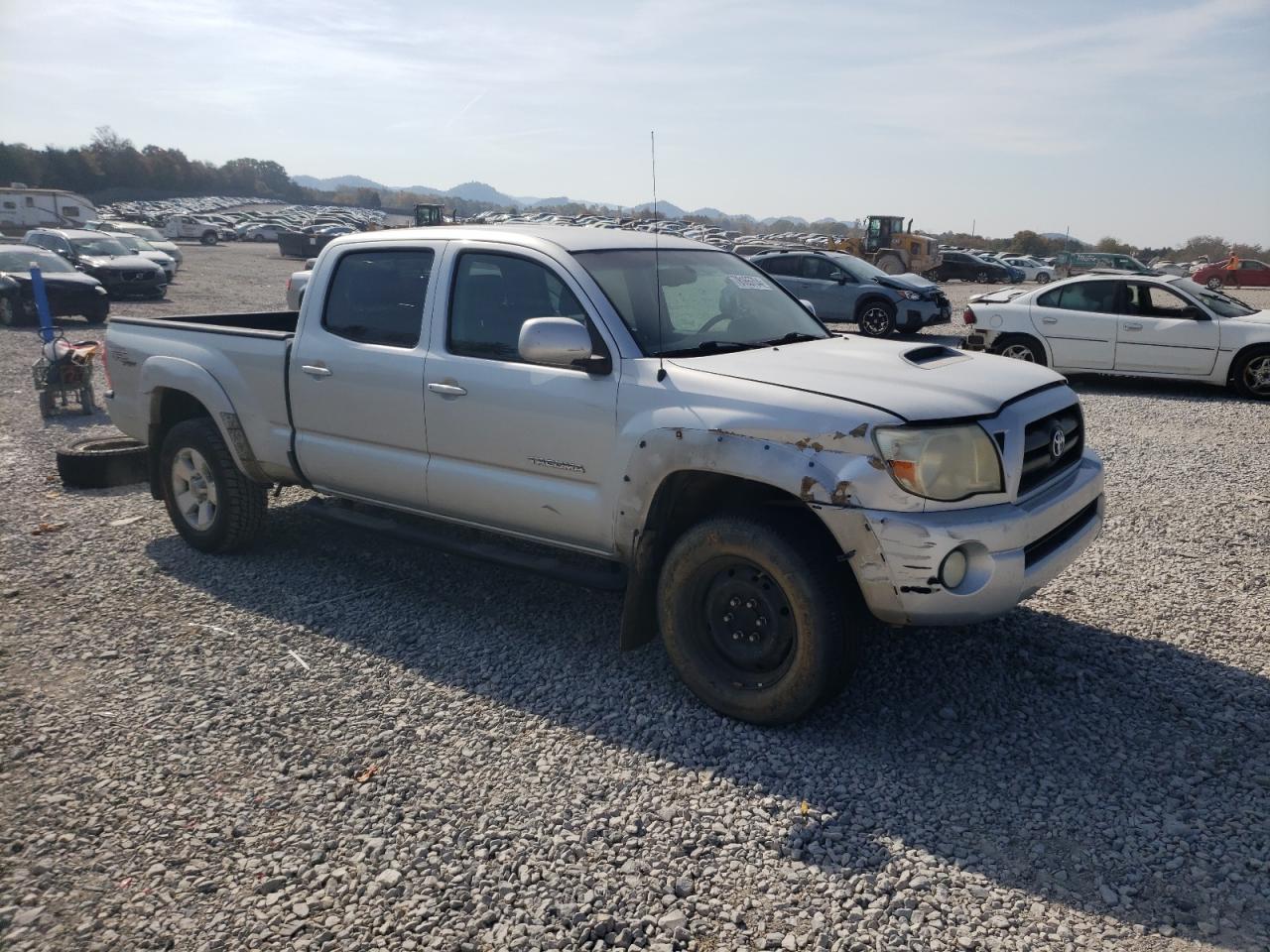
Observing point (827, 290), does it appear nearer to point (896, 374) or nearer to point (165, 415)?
point (165, 415)

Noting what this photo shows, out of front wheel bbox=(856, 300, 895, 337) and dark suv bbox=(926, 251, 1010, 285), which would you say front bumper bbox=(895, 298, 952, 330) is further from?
dark suv bbox=(926, 251, 1010, 285)

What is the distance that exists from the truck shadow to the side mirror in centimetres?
146

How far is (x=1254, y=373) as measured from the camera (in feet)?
37.2

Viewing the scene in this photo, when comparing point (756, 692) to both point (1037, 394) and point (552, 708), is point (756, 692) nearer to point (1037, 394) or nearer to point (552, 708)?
point (552, 708)

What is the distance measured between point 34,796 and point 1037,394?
13.5 ft

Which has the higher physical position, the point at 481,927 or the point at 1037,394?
the point at 1037,394

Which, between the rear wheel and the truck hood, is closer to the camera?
the truck hood

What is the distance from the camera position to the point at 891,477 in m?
3.40

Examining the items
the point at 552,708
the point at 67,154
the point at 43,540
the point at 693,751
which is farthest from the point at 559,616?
the point at 67,154

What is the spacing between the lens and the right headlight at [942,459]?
11.2ft

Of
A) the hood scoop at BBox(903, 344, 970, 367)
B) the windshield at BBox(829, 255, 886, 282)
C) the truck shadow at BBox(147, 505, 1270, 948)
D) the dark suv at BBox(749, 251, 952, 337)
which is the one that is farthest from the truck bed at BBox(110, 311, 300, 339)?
the windshield at BBox(829, 255, 886, 282)

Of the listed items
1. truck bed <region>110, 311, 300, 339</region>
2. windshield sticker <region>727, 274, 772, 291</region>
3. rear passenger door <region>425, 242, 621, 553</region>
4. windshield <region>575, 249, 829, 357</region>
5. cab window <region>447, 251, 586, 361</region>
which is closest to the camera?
rear passenger door <region>425, 242, 621, 553</region>

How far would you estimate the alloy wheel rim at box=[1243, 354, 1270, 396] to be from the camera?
11.3 meters

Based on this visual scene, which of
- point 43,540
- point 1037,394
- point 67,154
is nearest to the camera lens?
point 1037,394
